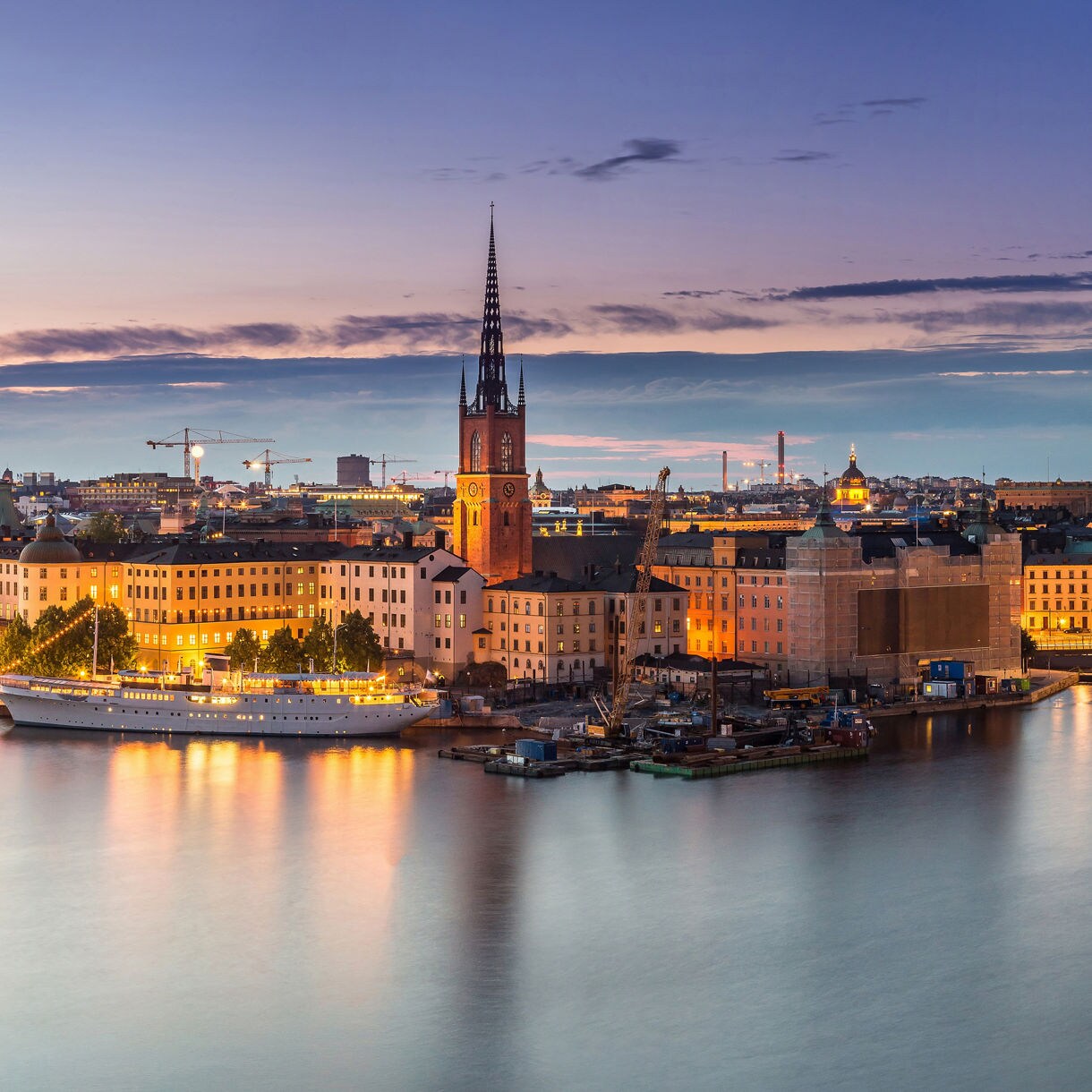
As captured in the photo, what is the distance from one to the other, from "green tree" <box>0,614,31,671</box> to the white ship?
249 centimetres

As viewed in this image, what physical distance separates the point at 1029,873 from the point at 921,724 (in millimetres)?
14976

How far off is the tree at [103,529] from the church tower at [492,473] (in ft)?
62.1

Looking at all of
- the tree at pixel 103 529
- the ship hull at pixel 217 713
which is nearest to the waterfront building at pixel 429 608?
the ship hull at pixel 217 713

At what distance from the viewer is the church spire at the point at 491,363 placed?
56375mm

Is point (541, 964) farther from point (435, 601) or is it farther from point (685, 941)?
point (435, 601)

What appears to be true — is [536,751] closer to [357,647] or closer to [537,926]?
[357,647]

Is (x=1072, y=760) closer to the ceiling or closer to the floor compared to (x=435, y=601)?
closer to the floor

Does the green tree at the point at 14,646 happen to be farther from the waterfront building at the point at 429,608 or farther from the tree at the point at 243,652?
the waterfront building at the point at 429,608

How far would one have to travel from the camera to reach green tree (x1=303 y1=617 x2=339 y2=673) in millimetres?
44594

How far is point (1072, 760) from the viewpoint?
38.8 m

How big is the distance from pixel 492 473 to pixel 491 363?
345 centimetres

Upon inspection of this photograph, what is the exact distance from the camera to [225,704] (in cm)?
4184

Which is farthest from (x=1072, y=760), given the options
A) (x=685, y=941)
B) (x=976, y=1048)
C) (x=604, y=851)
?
(x=976, y=1048)

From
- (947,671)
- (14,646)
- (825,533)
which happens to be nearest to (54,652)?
(14,646)
